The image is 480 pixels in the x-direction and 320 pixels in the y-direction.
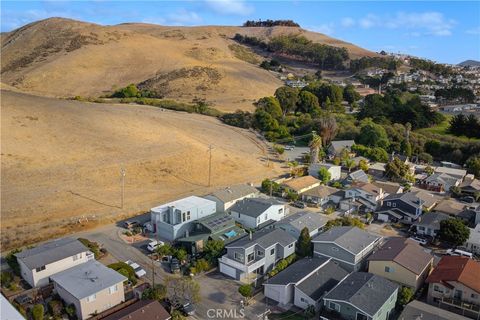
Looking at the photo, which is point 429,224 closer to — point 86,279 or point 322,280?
point 322,280

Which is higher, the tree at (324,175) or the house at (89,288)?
the tree at (324,175)

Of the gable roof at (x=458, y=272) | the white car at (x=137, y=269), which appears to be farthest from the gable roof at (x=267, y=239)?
the gable roof at (x=458, y=272)

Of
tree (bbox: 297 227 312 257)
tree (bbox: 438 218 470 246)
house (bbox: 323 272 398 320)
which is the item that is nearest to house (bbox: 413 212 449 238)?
tree (bbox: 438 218 470 246)

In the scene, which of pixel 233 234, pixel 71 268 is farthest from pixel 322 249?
pixel 71 268

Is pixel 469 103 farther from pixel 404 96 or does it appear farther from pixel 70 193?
pixel 70 193

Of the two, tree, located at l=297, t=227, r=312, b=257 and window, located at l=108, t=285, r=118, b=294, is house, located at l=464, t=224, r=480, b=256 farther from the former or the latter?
window, located at l=108, t=285, r=118, b=294

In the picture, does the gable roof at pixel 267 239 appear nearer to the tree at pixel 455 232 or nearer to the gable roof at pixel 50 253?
the gable roof at pixel 50 253

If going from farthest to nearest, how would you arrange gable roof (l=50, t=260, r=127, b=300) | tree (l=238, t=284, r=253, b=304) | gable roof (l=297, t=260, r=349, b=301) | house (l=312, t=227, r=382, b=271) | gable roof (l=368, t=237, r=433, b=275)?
1. house (l=312, t=227, r=382, b=271)
2. gable roof (l=368, t=237, r=433, b=275)
3. tree (l=238, t=284, r=253, b=304)
4. gable roof (l=297, t=260, r=349, b=301)
5. gable roof (l=50, t=260, r=127, b=300)
